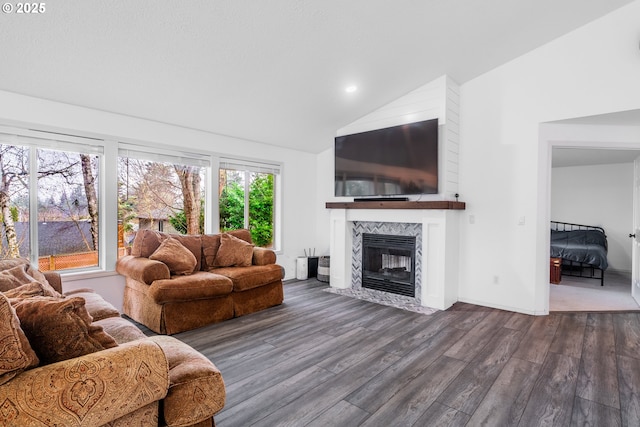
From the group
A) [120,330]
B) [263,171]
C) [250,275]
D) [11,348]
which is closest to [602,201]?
[263,171]

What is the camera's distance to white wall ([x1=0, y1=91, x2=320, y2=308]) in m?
3.11

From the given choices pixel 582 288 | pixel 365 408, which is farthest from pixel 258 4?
pixel 582 288

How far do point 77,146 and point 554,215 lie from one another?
858 centimetres

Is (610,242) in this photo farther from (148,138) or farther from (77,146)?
(77,146)

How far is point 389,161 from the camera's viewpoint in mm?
4391

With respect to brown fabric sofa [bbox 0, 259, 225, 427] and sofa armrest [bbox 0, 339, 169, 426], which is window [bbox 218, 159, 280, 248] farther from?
sofa armrest [bbox 0, 339, 169, 426]

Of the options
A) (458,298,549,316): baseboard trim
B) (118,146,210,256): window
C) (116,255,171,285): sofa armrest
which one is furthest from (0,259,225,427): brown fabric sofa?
(458,298,549,316): baseboard trim

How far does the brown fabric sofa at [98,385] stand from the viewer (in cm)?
104

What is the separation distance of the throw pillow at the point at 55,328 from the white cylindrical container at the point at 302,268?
431cm

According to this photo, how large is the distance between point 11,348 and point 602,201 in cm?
865

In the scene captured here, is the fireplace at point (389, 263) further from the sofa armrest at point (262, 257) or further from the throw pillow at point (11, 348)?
the throw pillow at point (11, 348)

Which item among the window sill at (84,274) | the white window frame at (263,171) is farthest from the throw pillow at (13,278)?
the white window frame at (263,171)

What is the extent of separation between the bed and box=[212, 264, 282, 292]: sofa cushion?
190 inches

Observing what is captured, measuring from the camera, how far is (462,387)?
7.32 feet
